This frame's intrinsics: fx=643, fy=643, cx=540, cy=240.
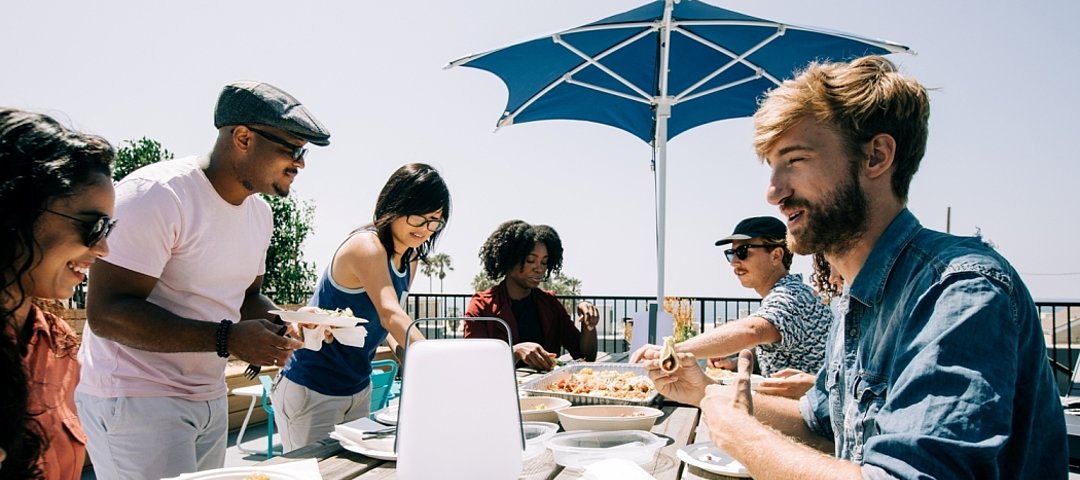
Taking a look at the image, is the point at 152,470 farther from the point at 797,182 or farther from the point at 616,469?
the point at 797,182

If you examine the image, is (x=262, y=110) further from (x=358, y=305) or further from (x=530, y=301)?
(x=530, y=301)

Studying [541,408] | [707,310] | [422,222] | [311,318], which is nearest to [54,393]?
[311,318]

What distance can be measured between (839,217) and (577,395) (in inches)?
40.3

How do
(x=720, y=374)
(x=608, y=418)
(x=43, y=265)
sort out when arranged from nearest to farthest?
(x=43, y=265) < (x=608, y=418) < (x=720, y=374)

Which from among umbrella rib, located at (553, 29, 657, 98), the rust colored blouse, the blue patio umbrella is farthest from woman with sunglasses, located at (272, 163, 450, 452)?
umbrella rib, located at (553, 29, 657, 98)

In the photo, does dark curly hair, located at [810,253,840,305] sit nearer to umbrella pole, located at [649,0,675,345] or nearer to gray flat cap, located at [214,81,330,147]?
gray flat cap, located at [214,81,330,147]

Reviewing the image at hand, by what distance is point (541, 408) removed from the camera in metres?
1.83

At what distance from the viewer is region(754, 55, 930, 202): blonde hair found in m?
1.22

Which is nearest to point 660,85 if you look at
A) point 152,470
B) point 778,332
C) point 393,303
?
point 778,332

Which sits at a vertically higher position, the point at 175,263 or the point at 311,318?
the point at 175,263

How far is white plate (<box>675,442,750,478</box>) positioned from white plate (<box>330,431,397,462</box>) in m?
0.61

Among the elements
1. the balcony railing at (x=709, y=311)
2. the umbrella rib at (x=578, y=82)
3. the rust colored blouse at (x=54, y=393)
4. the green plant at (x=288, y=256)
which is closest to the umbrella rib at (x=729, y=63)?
the umbrella rib at (x=578, y=82)

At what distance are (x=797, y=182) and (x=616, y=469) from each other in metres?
0.67

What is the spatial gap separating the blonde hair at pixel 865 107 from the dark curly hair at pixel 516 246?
2.78 meters
